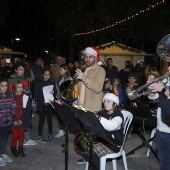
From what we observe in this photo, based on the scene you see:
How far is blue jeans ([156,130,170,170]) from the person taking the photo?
10.9 feet

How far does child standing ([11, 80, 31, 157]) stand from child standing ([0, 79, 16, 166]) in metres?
0.23

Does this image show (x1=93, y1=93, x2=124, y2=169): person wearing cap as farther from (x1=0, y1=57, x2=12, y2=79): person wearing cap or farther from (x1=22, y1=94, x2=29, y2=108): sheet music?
(x1=0, y1=57, x2=12, y2=79): person wearing cap

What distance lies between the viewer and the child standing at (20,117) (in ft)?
17.7

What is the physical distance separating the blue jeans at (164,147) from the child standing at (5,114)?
9.05ft

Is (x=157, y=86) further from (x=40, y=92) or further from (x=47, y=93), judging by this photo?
(x=40, y=92)

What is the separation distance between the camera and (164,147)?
11.0 ft

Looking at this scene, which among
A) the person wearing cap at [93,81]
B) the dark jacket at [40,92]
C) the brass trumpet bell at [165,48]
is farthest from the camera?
the dark jacket at [40,92]

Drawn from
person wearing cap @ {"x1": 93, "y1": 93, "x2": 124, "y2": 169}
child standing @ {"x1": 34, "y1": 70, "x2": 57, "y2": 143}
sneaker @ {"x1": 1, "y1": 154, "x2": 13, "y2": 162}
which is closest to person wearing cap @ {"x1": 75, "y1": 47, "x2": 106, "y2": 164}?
person wearing cap @ {"x1": 93, "y1": 93, "x2": 124, "y2": 169}

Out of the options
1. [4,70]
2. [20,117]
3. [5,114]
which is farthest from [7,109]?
[4,70]

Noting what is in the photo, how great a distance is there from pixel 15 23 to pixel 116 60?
2454 centimetres

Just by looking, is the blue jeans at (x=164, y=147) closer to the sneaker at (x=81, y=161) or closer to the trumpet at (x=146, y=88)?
the trumpet at (x=146, y=88)

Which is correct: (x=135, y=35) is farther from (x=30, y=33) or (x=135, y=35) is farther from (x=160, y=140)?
(x=160, y=140)

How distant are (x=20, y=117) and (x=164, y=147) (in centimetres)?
305

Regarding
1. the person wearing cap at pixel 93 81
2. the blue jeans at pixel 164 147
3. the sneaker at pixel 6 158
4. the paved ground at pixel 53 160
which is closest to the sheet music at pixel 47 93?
the paved ground at pixel 53 160
